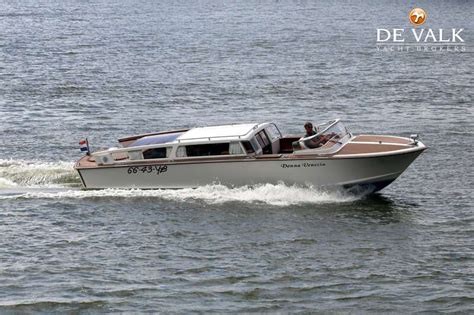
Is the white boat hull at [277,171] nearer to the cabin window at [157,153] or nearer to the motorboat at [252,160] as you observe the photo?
the motorboat at [252,160]

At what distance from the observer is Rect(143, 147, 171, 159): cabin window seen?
36.7m

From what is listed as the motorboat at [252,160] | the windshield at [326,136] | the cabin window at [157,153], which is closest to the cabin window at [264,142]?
the motorboat at [252,160]

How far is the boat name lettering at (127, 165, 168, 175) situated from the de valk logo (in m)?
51.4

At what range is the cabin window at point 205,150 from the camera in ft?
118

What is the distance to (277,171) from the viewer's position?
35.7 meters

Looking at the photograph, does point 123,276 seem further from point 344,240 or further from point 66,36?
point 66,36

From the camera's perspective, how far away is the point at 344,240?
32.0 m

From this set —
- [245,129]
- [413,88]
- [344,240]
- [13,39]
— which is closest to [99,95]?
[413,88]

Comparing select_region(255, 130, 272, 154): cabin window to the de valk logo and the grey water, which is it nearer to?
the grey water

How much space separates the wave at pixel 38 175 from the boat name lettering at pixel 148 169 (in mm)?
3242

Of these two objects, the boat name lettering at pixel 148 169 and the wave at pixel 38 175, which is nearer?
the boat name lettering at pixel 148 169

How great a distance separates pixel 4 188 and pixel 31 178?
141 centimetres

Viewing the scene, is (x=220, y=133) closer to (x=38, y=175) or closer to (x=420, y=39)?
(x=38, y=175)

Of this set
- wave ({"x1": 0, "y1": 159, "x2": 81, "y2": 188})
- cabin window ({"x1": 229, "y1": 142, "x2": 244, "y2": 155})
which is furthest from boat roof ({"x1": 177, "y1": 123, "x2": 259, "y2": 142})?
wave ({"x1": 0, "y1": 159, "x2": 81, "y2": 188})
